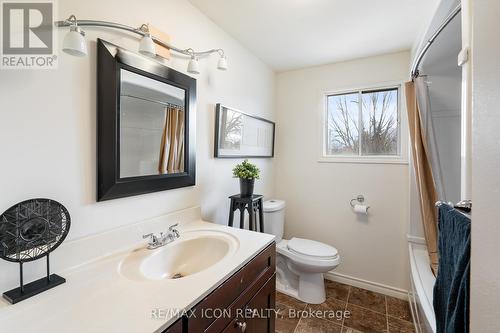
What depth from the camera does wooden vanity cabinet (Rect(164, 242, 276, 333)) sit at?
83 cm

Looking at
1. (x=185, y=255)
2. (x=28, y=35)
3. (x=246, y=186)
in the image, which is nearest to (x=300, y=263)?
(x=246, y=186)

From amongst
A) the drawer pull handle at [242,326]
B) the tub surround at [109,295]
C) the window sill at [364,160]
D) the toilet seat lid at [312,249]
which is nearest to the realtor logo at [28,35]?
the tub surround at [109,295]

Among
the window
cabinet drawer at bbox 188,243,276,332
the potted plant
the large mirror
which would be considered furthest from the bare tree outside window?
the large mirror

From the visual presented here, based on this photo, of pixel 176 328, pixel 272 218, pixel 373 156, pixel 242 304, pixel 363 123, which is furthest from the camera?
pixel 363 123

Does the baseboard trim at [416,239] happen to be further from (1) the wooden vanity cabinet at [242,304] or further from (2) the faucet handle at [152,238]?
(2) the faucet handle at [152,238]

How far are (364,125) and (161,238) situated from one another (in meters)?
2.23

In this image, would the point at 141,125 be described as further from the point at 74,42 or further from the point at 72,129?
the point at 74,42

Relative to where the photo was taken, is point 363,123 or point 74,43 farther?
point 363,123

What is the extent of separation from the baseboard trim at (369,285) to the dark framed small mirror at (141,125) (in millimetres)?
1924

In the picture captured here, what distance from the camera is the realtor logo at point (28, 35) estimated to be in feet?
2.68

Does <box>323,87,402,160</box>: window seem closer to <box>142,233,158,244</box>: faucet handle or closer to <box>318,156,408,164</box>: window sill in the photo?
<box>318,156,408,164</box>: window sill

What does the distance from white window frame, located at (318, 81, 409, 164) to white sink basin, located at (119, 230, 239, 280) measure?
1.62 m

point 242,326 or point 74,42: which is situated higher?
point 74,42

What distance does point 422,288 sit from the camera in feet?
5.07
